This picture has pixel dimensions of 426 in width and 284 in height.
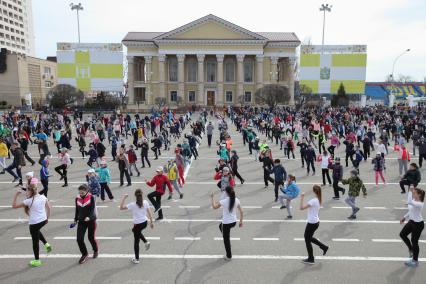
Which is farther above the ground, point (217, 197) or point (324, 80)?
point (324, 80)

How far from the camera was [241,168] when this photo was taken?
1755 centimetres

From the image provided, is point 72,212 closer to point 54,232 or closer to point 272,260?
point 54,232

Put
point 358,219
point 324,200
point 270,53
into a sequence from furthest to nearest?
point 270,53 → point 324,200 → point 358,219

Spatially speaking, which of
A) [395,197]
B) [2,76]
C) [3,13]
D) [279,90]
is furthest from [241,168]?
[3,13]

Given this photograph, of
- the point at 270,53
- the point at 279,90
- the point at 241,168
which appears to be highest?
the point at 270,53

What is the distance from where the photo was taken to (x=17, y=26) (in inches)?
4697

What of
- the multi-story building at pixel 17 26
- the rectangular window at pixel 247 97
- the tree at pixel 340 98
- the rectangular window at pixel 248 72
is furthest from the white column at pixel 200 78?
the multi-story building at pixel 17 26

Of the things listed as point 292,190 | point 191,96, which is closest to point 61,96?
point 191,96

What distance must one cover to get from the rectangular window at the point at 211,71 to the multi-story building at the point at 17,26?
7249 centimetres

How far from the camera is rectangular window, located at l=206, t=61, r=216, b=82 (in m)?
70.8

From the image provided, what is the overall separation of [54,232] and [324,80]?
62508 mm

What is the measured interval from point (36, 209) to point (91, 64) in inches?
2467

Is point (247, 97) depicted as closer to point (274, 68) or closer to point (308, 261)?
point (274, 68)

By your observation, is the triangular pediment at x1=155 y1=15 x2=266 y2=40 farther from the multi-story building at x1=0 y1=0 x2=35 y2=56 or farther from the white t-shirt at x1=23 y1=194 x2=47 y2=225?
the multi-story building at x1=0 y1=0 x2=35 y2=56
